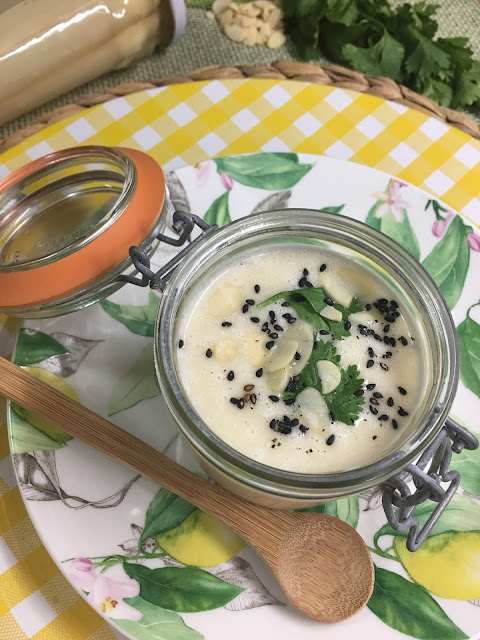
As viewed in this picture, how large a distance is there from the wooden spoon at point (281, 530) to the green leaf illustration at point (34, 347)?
0.14 m

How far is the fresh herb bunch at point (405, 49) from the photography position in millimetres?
1689

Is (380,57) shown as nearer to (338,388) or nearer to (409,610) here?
(338,388)

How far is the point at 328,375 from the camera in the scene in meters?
1.04

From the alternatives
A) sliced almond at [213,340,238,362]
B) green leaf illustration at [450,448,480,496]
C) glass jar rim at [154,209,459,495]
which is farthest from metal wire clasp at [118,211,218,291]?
green leaf illustration at [450,448,480,496]

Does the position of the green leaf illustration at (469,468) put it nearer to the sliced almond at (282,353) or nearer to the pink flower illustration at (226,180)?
the sliced almond at (282,353)

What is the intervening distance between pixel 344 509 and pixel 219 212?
2.14 ft

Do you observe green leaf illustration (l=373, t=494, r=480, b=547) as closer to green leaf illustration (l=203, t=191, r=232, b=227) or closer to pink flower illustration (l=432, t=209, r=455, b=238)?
pink flower illustration (l=432, t=209, r=455, b=238)

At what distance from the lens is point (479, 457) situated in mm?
1129

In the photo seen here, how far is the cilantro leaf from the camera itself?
1.69m

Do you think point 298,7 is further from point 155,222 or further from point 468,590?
point 468,590

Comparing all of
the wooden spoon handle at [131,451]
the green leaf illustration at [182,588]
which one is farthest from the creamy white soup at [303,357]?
the green leaf illustration at [182,588]

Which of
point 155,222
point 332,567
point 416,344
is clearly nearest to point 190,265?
point 155,222

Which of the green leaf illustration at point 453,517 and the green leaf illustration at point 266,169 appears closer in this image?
the green leaf illustration at point 453,517

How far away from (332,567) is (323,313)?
0.42 m
